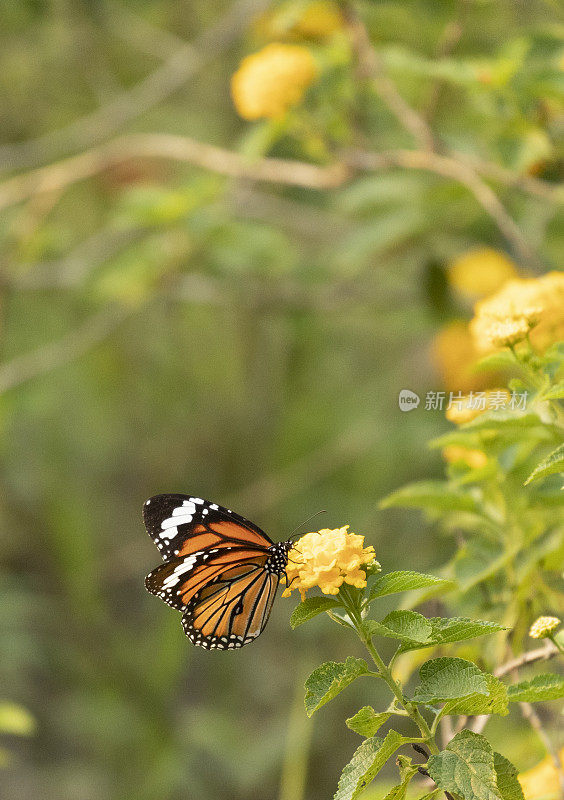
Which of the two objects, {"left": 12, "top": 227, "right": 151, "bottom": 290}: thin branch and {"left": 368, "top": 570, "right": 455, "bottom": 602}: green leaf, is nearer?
{"left": 368, "top": 570, "right": 455, "bottom": 602}: green leaf

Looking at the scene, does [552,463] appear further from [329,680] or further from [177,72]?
[177,72]

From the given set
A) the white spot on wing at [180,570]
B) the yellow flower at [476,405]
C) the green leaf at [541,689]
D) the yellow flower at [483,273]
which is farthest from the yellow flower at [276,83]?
the green leaf at [541,689]

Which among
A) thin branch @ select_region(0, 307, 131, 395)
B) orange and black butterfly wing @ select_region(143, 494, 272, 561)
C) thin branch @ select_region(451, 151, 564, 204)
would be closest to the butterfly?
orange and black butterfly wing @ select_region(143, 494, 272, 561)

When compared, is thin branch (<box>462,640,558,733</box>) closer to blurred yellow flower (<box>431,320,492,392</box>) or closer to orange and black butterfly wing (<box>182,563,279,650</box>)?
orange and black butterfly wing (<box>182,563,279,650</box>)

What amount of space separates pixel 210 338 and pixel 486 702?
3174 millimetres

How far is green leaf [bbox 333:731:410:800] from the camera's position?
59 centimetres

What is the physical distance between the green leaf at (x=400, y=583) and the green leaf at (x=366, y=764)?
101 millimetres

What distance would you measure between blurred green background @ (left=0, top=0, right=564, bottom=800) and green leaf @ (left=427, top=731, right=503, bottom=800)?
930 millimetres

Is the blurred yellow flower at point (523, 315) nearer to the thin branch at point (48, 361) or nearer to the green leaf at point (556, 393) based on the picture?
the green leaf at point (556, 393)

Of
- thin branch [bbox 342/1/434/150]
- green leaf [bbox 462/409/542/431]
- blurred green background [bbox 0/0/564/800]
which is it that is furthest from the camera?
blurred green background [bbox 0/0/564/800]

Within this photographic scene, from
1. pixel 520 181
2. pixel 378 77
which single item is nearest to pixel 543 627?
pixel 520 181

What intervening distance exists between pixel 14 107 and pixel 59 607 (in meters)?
1.90

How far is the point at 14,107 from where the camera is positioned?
321 centimetres

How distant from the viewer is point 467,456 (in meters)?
1.01
